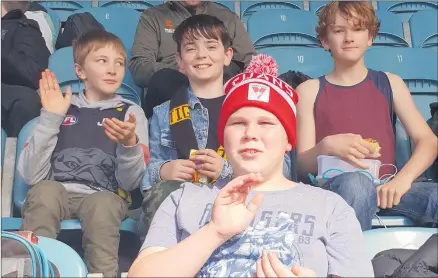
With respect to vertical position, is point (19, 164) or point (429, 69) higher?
point (429, 69)

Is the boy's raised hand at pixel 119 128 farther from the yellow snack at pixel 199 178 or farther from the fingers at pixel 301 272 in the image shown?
the fingers at pixel 301 272

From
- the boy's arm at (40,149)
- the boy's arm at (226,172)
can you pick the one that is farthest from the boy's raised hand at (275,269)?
the boy's arm at (40,149)

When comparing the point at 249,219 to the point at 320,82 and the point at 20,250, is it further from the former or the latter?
the point at 320,82

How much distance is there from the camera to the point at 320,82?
2145 mm

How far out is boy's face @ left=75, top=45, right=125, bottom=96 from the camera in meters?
2.12

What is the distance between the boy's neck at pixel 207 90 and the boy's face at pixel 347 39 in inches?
15.9

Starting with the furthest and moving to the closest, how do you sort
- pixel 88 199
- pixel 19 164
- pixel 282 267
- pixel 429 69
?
pixel 429 69 < pixel 19 164 < pixel 88 199 < pixel 282 267

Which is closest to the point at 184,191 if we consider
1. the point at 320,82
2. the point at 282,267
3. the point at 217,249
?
the point at 217,249

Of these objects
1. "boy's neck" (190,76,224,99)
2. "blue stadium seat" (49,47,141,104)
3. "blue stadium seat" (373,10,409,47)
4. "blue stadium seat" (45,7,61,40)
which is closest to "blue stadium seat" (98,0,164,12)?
"blue stadium seat" (45,7,61,40)

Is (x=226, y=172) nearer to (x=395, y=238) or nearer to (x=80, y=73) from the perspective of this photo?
(x=395, y=238)

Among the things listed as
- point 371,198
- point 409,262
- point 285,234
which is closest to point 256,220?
point 285,234

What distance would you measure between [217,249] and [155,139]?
2.66 feet

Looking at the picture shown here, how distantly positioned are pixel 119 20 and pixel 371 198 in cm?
174

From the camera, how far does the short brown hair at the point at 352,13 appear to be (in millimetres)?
2096
